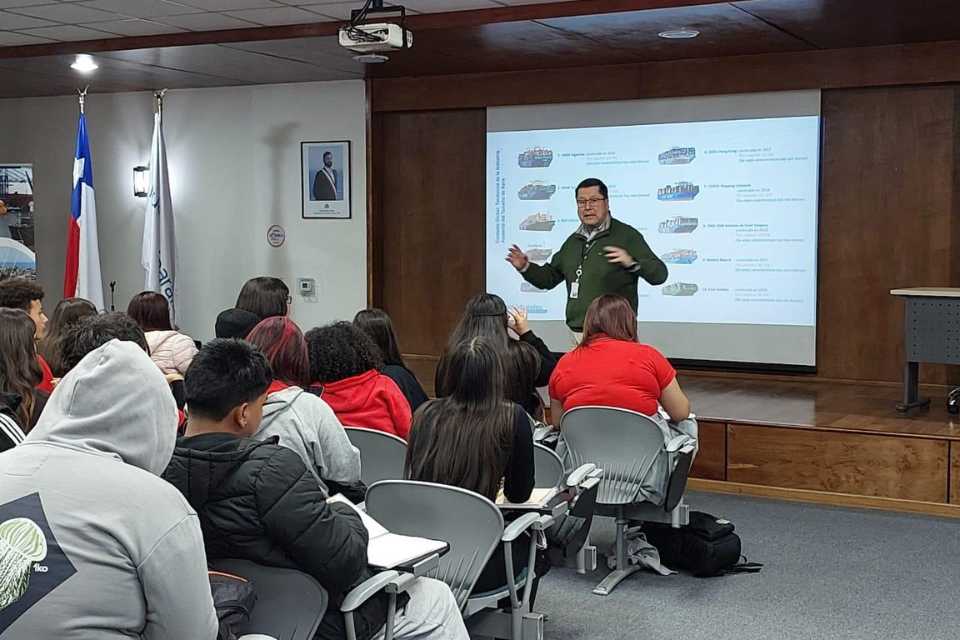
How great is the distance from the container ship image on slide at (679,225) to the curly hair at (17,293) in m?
4.99

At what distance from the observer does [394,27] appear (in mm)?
5055

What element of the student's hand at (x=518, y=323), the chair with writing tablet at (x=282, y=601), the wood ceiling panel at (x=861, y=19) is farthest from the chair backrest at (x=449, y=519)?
the wood ceiling panel at (x=861, y=19)

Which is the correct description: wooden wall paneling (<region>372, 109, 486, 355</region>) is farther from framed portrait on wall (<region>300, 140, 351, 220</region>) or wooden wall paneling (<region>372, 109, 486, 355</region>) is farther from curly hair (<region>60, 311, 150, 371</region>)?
curly hair (<region>60, 311, 150, 371</region>)

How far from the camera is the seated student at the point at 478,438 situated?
3107 mm

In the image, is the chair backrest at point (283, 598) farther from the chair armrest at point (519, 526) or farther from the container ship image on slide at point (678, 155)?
the container ship image on slide at point (678, 155)

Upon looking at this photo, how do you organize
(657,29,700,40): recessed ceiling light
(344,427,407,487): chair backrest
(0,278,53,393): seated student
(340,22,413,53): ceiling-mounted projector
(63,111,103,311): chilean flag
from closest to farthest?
(344,427,407,487): chair backrest, (0,278,53,393): seated student, (340,22,413,53): ceiling-mounted projector, (657,29,700,40): recessed ceiling light, (63,111,103,311): chilean flag

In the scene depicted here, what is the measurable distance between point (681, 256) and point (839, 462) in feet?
9.27

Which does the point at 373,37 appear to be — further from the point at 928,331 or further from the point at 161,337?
the point at 928,331

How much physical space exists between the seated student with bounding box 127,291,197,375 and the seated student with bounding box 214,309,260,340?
0.49 ft

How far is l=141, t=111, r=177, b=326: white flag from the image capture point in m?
8.74

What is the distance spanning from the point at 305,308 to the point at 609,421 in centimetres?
545

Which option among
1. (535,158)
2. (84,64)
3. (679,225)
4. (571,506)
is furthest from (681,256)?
(571,506)

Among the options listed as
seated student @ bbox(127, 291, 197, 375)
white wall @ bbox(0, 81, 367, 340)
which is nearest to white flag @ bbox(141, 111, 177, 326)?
white wall @ bbox(0, 81, 367, 340)

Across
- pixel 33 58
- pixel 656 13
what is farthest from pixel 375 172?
pixel 656 13
